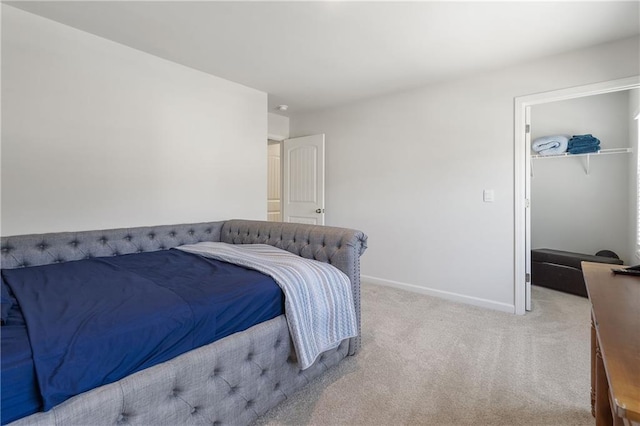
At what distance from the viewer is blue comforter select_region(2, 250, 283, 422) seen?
974mm

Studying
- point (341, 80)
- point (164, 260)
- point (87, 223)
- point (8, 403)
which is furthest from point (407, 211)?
point (8, 403)

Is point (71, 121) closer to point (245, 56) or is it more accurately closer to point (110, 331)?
point (245, 56)

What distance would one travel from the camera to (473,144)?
312 cm

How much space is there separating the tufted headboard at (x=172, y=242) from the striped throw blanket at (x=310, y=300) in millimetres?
157

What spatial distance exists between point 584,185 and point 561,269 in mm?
1244

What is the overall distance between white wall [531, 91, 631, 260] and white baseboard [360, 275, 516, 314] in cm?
198

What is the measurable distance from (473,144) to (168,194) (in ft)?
9.97

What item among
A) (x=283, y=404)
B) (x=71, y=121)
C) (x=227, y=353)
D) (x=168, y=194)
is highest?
(x=71, y=121)

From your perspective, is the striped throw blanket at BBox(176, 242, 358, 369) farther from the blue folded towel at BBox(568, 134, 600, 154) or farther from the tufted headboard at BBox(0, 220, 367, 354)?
the blue folded towel at BBox(568, 134, 600, 154)

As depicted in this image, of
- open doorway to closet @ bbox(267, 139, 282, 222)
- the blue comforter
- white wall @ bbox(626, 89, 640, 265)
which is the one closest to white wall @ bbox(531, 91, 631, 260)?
white wall @ bbox(626, 89, 640, 265)

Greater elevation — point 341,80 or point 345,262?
point 341,80

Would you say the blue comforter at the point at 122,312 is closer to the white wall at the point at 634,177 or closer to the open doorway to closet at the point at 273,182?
the open doorway to closet at the point at 273,182

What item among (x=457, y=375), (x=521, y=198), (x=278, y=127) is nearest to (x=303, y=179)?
(x=278, y=127)

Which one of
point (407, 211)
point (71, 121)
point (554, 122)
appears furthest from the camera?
point (554, 122)
